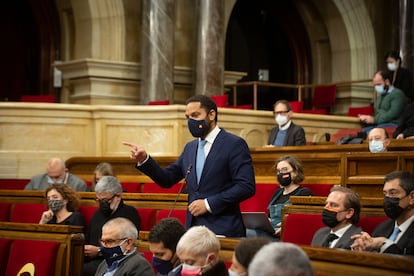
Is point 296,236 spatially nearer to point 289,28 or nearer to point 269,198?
point 269,198

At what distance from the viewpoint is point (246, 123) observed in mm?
9820

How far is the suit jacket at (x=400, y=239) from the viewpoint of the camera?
399 cm

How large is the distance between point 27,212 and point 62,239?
6.01 feet

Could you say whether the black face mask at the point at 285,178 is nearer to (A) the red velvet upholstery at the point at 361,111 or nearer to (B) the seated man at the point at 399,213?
(B) the seated man at the point at 399,213

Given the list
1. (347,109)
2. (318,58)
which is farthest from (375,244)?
(318,58)

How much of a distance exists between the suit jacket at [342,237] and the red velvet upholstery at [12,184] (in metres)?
5.00

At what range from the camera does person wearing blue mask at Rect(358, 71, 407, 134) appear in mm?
8570

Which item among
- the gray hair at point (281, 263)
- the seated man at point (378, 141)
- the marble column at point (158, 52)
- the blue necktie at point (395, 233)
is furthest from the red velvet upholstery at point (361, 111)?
the gray hair at point (281, 263)

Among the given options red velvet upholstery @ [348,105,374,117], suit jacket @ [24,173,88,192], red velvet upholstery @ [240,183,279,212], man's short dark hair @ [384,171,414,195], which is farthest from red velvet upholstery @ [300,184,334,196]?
red velvet upholstery @ [348,105,374,117]

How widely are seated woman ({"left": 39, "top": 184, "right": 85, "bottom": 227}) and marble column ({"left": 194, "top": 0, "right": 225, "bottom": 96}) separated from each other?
517cm

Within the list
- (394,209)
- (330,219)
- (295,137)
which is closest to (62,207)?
(330,219)

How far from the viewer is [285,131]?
27.0 ft

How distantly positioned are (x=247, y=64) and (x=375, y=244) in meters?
10.3

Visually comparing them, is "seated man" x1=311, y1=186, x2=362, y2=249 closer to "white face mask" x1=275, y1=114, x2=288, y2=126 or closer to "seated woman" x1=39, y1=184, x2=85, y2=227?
"seated woman" x1=39, y1=184, x2=85, y2=227
